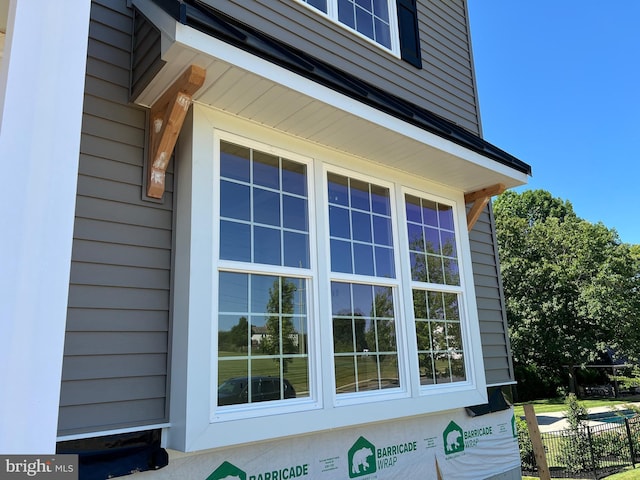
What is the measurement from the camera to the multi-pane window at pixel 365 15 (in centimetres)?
442

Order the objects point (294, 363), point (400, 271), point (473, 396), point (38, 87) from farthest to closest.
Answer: point (473, 396), point (400, 271), point (294, 363), point (38, 87)

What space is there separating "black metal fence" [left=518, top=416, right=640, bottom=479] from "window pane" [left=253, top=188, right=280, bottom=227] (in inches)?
335

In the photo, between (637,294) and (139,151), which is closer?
(139,151)

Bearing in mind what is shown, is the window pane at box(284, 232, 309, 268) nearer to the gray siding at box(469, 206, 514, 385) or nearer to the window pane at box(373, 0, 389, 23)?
the gray siding at box(469, 206, 514, 385)

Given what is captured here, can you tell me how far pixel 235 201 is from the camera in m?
3.20

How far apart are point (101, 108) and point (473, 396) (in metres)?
4.00

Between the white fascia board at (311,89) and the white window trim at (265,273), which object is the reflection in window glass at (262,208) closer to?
the white window trim at (265,273)

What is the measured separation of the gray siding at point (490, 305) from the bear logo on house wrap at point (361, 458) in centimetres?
196

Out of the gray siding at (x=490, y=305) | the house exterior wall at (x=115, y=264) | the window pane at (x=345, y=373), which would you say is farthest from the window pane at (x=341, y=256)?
the gray siding at (x=490, y=305)

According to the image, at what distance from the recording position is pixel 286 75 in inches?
112

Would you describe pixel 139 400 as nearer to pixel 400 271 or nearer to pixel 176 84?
pixel 176 84

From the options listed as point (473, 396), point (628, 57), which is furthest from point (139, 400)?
point (628, 57)

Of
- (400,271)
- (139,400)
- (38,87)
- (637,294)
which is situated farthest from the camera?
(637,294)

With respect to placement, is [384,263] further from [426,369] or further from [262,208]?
[262,208]
